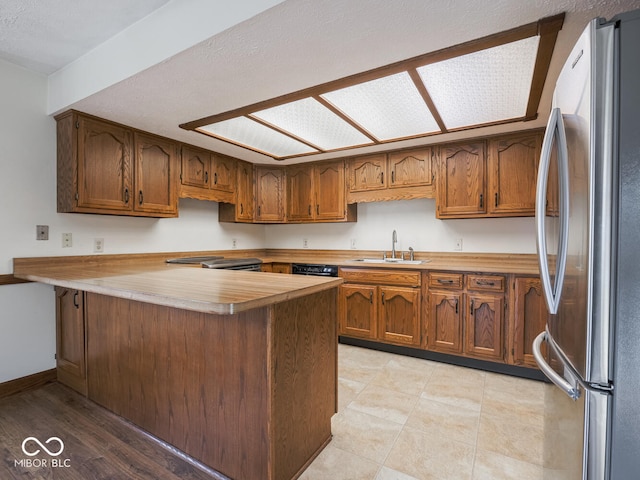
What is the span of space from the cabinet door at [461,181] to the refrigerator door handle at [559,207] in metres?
2.02

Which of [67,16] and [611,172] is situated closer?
[611,172]

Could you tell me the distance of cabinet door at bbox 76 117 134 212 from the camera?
7.88 feet

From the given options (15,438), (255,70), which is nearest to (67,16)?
(255,70)

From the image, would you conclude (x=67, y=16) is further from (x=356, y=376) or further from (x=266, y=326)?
(x=356, y=376)

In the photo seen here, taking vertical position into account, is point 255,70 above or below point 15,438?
above

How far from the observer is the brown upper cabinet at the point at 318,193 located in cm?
373

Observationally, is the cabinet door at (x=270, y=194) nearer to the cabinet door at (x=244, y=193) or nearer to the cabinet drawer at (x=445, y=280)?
the cabinet door at (x=244, y=193)

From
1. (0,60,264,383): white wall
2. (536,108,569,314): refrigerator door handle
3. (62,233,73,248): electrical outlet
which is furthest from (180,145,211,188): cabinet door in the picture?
(536,108,569,314): refrigerator door handle

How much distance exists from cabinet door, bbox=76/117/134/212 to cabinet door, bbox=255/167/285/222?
5.24 ft

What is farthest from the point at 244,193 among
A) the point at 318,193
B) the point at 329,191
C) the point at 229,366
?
the point at 229,366

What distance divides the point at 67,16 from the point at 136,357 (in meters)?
1.94

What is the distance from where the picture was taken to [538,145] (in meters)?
2.72

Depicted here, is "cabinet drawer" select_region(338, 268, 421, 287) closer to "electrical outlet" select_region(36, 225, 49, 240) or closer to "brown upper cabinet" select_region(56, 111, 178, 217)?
"brown upper cabinet" select_region(56, 111, 178, 217)

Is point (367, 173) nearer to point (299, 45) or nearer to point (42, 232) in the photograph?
point (299, 45)
